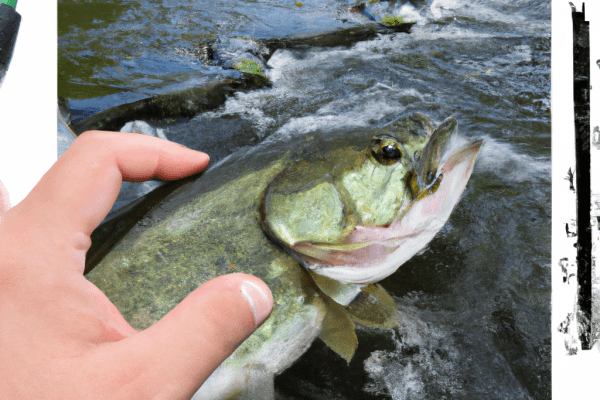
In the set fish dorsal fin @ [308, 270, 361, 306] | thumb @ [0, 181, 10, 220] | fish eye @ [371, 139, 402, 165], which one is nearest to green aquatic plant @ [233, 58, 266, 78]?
fish eye @ [371, 139, 402, 165]

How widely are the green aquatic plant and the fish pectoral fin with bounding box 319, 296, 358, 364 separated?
657 millimetres

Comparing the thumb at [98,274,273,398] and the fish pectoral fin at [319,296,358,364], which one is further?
the fish pectoral fin at [319,296,358,364]

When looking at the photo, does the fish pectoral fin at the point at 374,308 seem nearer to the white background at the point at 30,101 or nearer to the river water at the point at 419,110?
the river water at the point at 419,110

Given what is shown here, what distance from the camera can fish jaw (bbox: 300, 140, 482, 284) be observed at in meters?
0.85

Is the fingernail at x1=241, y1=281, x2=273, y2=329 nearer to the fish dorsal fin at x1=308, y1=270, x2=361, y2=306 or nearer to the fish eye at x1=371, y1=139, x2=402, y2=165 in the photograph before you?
the fish dorsal fin at x1=308, y1=270, x2=361, y2=306

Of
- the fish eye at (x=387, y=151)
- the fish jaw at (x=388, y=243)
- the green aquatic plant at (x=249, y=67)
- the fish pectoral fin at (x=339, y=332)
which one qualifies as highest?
the green aquatic plant at (x=249, y=67)

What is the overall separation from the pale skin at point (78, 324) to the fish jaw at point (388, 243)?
143 millimetres

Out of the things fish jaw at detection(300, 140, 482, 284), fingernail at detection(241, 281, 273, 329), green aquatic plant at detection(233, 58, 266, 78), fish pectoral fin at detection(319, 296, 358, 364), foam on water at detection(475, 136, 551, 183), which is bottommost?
fish pectoral fin at detection(319, 296, 358, 364)

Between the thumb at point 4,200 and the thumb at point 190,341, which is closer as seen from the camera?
the thumb at point 190,341

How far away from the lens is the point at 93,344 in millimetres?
722

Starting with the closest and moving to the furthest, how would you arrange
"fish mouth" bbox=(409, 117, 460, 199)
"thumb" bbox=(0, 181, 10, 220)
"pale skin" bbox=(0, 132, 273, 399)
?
1. "pale skin" bbox=(0, 132, 273, 399)
2. "fish mouth" bbox=(409, 117, 460, 199)
3. "thumb" bbox=(0, 181, 10, 220)

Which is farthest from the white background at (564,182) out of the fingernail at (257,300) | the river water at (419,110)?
the fingernail at (257,300)

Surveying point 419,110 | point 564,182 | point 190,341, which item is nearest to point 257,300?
point 190,341

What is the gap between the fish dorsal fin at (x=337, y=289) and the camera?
0.91 meters
